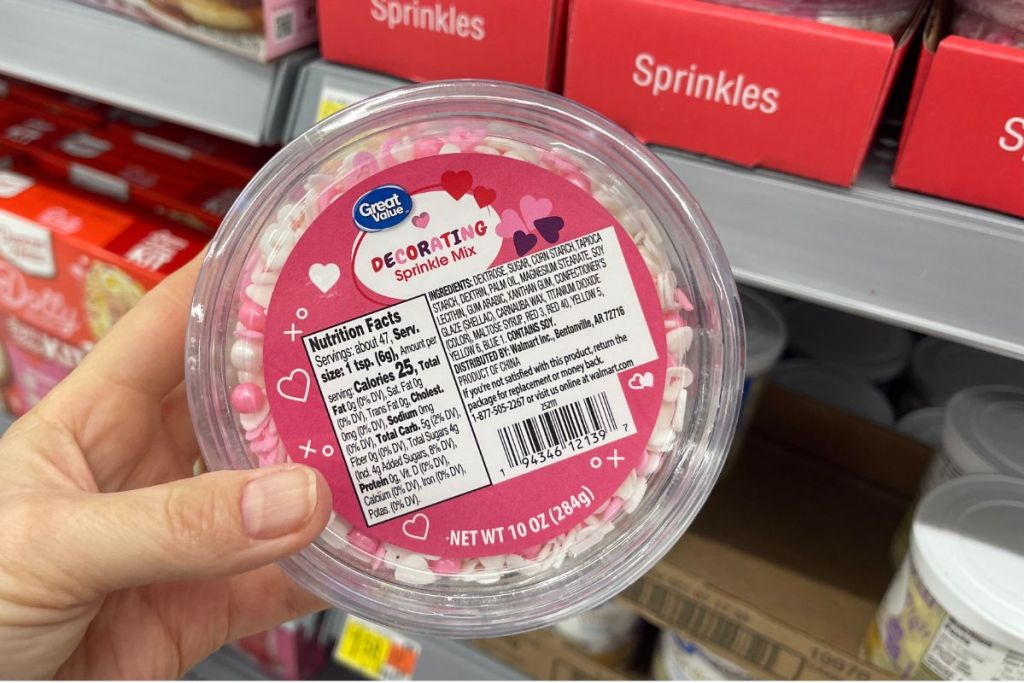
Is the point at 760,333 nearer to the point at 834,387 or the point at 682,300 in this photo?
the point at 834,387

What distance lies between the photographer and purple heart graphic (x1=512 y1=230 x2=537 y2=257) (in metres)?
0.61

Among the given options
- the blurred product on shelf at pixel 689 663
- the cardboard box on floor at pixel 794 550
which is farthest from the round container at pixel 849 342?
the blurred product on shelf at pixel 689 663

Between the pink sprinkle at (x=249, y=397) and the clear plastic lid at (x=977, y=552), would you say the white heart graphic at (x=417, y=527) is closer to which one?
the pink sprinkle at (x=249, y=397)

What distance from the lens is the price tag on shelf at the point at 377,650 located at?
112 centimetres

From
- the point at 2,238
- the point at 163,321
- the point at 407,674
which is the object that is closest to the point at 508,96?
the point at 163,321

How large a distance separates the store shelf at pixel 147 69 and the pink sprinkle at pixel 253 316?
0.74 ft

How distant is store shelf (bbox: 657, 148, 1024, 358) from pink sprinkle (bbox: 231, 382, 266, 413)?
0.40m

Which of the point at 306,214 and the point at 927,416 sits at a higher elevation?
the point at 306,214

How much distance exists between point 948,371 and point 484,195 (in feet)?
2.92

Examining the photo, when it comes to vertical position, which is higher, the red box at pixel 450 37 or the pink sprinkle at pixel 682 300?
the red box at pixel 450 37

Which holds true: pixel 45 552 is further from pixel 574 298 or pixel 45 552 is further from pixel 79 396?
pixel 574 298

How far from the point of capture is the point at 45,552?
0.59 m

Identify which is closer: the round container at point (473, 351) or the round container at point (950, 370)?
the round container at point (473, 351)

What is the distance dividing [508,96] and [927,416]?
0.81m
